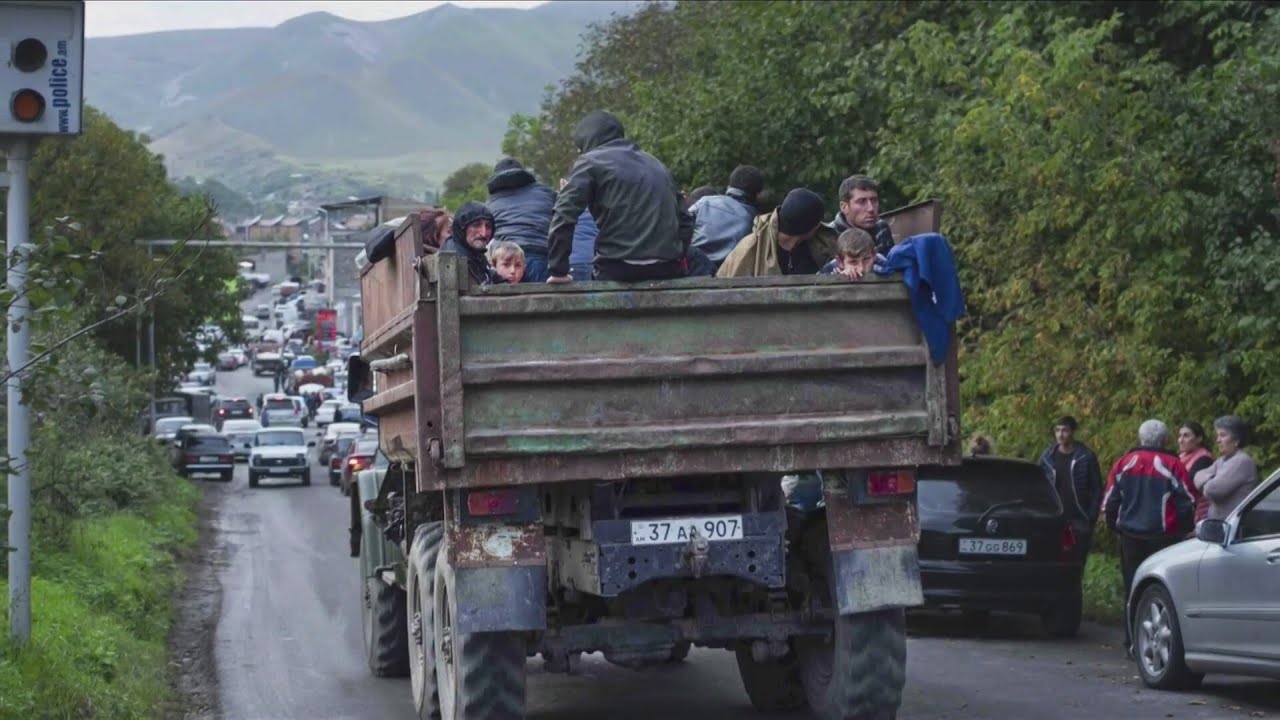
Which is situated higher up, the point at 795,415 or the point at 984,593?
the point at 795,415

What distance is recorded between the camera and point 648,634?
8.80 metres

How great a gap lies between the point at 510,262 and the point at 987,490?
674 cm

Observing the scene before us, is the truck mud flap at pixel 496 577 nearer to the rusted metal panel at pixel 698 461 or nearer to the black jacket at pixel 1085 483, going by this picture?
the rusted metal panel at pixel 698 461

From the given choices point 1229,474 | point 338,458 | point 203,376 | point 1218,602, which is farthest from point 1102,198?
point 203,376

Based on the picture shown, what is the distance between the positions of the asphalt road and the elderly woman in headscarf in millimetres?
1251

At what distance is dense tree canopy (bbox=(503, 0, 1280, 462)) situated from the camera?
52.5ft

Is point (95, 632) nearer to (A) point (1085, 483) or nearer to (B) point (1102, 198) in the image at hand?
(A) point (1085, 483)

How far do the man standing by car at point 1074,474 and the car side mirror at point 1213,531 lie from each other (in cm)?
481

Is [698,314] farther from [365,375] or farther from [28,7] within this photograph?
[28,7]

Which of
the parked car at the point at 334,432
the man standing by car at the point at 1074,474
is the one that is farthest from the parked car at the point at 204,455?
the man standing by car at the point at 1074,474

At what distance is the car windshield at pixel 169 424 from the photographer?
62.8 metres

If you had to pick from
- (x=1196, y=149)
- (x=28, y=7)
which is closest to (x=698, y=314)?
(x=28, y=7)

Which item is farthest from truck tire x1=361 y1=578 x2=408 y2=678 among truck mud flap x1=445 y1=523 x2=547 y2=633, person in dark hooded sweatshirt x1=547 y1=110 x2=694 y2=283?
person in dark hooded sweatshirt x1=547 y1=110 x2=694 y2=283

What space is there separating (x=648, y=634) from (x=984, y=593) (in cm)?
610
